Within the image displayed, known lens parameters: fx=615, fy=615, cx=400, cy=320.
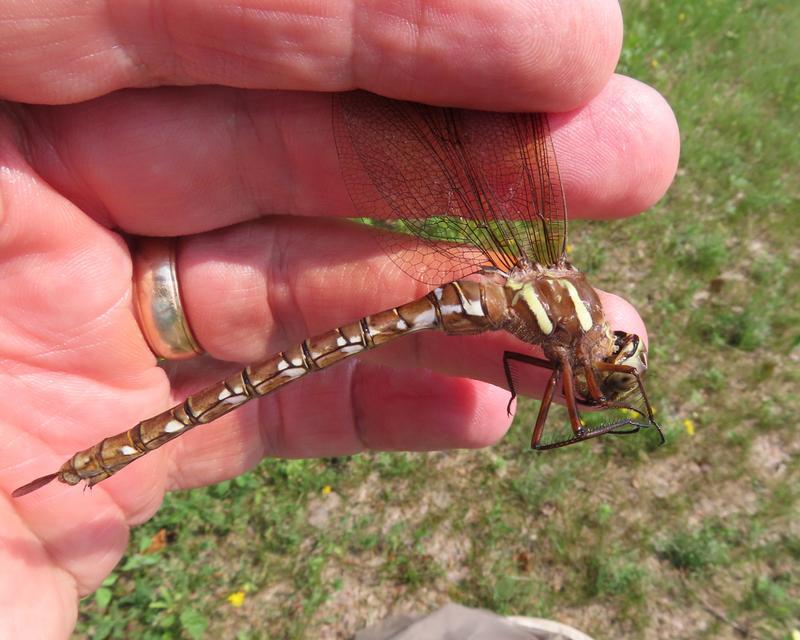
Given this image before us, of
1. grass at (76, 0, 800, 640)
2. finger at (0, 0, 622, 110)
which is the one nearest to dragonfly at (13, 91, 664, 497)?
finger at (0, 0, 622, 110)

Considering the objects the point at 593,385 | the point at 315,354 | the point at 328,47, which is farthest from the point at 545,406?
the point at 328,47

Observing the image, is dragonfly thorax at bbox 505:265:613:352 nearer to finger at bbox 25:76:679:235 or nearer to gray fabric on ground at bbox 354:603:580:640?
finger at bbox 25:76:679:235

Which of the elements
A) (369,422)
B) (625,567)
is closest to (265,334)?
(369,422)

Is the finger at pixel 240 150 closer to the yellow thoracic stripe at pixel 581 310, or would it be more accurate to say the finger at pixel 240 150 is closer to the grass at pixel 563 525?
the yellow thoracic stripe at pixel 581 310

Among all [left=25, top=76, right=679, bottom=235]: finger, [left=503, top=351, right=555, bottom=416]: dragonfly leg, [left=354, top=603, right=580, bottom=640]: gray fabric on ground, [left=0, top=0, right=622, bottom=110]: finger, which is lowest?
[left=354, top=603, right=580, bottom=640]: gray fabric on ground

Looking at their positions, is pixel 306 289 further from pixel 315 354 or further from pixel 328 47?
pixel 328 47
